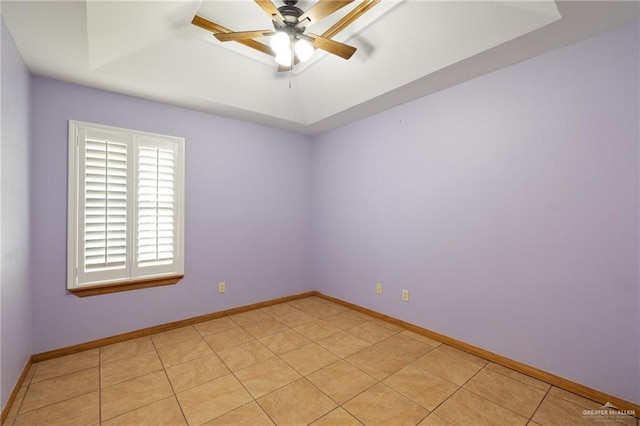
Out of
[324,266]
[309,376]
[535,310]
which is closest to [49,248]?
[309,376]

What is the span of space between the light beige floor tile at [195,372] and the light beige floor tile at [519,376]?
2.15 m

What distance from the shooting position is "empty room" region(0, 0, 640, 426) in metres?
1.85

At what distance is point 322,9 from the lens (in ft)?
5.72

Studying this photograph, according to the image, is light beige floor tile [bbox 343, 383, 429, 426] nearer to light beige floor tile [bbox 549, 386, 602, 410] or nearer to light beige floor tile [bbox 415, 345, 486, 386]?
light beige floor tile [bbox 415, 345, 486, 386]

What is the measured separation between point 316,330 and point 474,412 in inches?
63.8

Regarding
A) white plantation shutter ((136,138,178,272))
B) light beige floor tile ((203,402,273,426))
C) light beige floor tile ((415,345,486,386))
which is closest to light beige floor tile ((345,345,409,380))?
light beige floor tile ((415,345,486,386))

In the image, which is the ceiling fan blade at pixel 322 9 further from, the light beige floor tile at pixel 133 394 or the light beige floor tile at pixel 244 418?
the light beige floor tile at pixel 133 394

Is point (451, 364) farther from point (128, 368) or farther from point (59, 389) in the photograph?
point (59, 389)

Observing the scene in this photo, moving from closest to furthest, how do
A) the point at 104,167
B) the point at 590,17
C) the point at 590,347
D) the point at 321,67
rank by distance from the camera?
the point at 590,17 < the point at 590,347 < the point at 104,167 < the point at 321,67

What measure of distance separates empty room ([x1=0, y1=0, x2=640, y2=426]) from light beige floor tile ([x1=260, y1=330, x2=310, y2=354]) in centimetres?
3

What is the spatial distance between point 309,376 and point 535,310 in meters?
1.83

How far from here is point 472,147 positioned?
2566 mm

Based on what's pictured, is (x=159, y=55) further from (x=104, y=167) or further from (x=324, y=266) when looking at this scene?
(x=324, y=266)

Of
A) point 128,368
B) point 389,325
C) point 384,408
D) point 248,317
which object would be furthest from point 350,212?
point 128,368
